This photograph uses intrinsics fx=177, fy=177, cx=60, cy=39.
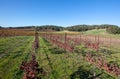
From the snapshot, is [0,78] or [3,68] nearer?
[0,78]

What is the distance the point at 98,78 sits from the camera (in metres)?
10.8

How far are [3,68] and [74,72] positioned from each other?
5502 mm

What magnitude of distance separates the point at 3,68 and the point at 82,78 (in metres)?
6.33

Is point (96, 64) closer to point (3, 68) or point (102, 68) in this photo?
point (102, 68)

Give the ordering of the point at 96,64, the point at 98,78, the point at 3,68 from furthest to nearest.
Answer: the point at 96,64 → the point at 3,68 → the point at 98,78

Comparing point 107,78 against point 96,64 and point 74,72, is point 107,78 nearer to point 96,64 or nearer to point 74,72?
point 74,72

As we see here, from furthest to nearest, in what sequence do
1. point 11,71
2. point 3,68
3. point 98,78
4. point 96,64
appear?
point 96,64
point 3,68
point 11,71
point 98,78

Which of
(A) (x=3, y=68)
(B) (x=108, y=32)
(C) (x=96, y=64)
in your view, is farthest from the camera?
(B) (x=108, y=32)

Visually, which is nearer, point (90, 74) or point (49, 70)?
point (90, 74)

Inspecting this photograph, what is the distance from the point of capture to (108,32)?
77.6m

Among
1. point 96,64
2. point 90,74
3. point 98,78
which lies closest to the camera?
point 98,78

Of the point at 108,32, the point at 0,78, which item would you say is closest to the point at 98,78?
the point at 0,78

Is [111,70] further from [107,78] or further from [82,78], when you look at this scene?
[82,78]

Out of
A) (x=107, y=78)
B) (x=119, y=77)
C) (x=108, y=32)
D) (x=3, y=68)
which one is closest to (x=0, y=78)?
(x=3, y=68)
